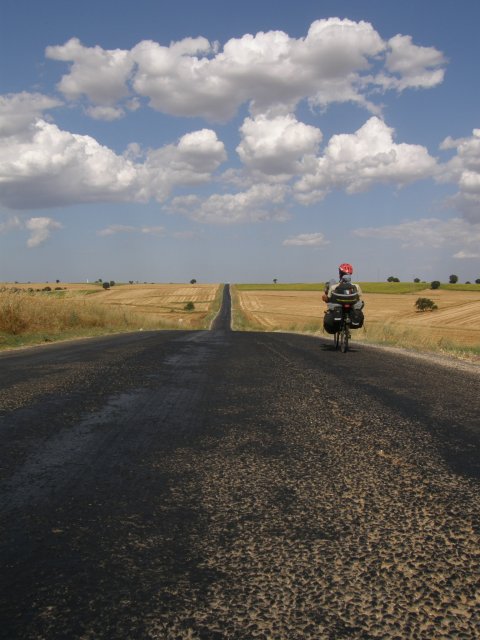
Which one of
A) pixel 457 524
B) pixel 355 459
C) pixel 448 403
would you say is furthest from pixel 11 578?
pixel 448 403

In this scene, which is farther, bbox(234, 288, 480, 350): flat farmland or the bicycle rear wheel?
bbox(234, 288, 480, 350): flat farmland

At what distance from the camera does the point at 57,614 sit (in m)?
1.81

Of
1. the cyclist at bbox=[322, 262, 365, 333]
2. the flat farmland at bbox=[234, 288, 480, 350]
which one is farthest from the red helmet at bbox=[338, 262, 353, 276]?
the flat farmland at bbox=[234, 288, 480, 350]

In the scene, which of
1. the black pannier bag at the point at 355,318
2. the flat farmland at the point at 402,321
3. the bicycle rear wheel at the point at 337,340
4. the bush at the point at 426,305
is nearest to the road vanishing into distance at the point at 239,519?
the black pannier bag at the point at 355,318

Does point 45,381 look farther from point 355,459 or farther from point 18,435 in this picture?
point 355,459

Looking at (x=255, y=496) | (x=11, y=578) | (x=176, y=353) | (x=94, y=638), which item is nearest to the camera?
(x=94, y=638)

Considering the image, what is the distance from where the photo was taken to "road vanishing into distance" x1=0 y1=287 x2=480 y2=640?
6.01 ft

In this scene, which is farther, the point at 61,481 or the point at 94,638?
the point at 61,481

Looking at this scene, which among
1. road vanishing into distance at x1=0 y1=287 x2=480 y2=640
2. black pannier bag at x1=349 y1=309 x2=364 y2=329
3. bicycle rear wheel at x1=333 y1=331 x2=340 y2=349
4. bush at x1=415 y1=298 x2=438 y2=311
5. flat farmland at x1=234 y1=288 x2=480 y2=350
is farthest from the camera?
bush at x1=415 y1=298 x2=438 y2=311

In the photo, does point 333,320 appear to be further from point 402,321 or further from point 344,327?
point 402,321

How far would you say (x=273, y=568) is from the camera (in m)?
2.15

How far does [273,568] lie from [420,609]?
59 cm

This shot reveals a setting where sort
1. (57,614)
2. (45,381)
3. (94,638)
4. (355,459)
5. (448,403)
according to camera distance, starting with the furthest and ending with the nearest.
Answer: (45,381) → (448,403) → (355,459) → (57,614) → (94,638)

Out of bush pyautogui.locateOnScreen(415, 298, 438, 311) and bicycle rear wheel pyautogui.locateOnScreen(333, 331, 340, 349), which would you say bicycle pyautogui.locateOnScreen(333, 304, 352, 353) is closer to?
bicycle rear wheel pyautogui.locateOnScreen(333, 331, 340, 349)
